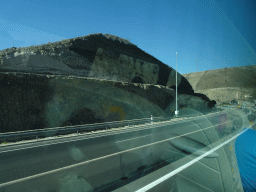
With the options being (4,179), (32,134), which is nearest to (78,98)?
(32,134)

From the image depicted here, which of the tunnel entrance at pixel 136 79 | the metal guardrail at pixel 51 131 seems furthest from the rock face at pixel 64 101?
the tunnel entrance at pixel 136 79

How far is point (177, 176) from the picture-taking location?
5.75m

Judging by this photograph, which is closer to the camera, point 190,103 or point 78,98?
point 78,98

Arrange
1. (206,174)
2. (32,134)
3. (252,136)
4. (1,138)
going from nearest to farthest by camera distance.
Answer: (252,136) < (206,174) < (1,138) < (32,134)

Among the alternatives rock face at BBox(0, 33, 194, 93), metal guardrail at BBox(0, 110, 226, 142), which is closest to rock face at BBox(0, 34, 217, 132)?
rock face at BBox(0, 33, 194, 93)

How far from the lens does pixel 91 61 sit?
32156mm

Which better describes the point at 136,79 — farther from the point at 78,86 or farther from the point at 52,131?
the point at 52,131

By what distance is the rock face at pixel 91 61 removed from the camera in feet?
80.1

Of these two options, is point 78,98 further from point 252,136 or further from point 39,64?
point 252,136

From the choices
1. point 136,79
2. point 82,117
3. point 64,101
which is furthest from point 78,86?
point 136,79

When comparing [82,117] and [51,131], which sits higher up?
[82,117]

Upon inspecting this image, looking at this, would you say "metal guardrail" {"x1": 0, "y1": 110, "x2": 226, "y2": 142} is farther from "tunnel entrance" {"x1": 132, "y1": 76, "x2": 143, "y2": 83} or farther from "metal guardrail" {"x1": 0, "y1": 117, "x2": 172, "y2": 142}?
"tunnel entrance" {"x1": 132, "y1": 76, "x2": 143, "y2": 83}

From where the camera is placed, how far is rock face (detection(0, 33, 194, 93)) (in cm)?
2442

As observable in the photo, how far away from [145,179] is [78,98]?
18265mm
